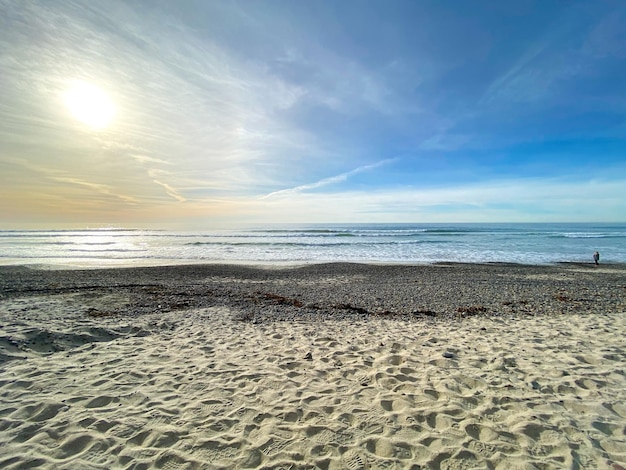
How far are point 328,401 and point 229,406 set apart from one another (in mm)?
1287

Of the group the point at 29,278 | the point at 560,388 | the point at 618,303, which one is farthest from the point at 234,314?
the point at 29,278

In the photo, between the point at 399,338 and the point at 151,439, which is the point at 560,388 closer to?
the point at 399,338

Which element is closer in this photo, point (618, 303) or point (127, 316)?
point (127, 316)

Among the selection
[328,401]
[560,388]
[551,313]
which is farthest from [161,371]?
[551,313]

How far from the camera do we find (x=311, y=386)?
437 cm

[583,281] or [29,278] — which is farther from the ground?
[29,278]

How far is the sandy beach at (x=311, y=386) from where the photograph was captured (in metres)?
3.05

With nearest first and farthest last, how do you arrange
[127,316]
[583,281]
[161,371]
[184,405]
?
[184,405] → [161,371] → [127,316] → [583,281]

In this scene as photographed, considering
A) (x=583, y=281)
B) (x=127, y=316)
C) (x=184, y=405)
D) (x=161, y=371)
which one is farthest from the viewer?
(x=583, y=281)

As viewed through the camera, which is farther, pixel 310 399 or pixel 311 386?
pixel 311 386

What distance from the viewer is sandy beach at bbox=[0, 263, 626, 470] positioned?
3.05 meters

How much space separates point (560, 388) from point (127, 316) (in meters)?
9.25

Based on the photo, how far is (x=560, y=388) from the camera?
417 centimetres

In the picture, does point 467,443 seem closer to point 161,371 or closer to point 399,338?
point 399,338
